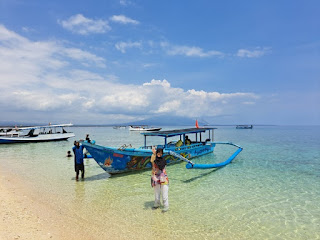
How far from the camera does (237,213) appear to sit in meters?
7.86

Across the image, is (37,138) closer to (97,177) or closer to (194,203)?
(97,177)

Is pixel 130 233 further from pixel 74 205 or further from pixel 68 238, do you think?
pixel 74 205

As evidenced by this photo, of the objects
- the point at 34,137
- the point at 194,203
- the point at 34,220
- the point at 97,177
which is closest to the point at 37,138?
the point at 34,137

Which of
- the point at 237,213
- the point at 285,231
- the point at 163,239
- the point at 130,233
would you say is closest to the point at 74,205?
the point at 130,233

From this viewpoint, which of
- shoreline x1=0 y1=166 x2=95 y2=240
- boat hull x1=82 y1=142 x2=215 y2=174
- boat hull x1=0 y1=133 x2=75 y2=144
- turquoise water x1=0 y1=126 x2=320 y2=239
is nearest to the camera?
shoreline x1=0 y1=166 x2=95 y2=240

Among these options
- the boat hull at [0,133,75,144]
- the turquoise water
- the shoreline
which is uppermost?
the boat hull at [0,133,75,144]

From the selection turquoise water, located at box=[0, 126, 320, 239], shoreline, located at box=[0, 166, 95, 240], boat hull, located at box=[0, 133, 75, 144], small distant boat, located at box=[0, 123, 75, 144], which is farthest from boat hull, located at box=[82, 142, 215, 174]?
boat hull, located at box=[0, 133, 75, 144]

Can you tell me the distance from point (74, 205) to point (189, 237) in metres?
4.73

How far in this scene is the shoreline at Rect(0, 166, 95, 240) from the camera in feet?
19.5

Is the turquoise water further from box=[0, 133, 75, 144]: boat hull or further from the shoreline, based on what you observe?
box=[0, 133, 75, 144]: boat hull

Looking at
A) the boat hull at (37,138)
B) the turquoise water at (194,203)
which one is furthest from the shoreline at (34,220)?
the boat hull at (37,138)

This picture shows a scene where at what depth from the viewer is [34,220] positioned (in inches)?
273

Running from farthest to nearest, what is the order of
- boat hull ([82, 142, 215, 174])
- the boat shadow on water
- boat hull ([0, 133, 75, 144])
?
boat hull ([0, 133, 75, 144]) → the boat shadow on water → boat hull ([82, 142, 215, 174])

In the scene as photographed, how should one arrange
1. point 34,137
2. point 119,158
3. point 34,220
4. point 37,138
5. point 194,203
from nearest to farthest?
point 34,220 < point 194,203 < point 119,158 < point 34,137 < point 37,138
